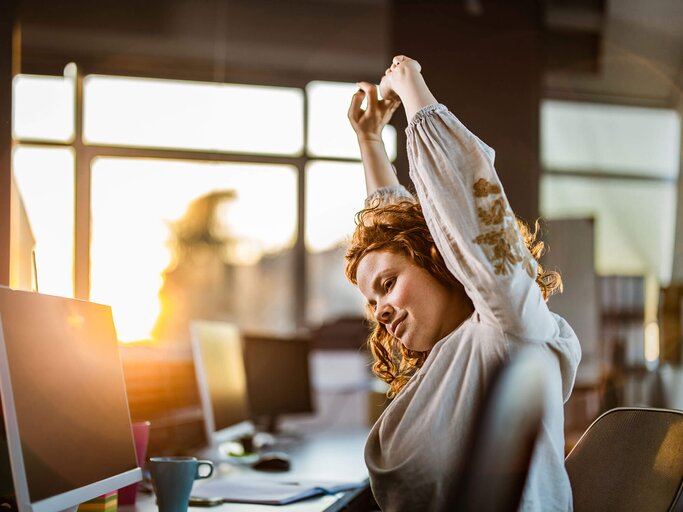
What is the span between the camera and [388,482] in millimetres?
1098

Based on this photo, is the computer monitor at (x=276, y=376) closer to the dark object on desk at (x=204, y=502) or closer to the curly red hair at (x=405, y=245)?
the dark object on desk at (x=204, y=502)

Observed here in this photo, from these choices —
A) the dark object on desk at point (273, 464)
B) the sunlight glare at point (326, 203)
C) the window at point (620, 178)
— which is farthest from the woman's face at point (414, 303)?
the sunlight glare at point (326, 203)

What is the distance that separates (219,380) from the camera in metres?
2.90

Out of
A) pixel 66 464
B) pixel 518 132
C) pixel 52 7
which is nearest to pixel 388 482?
pixel 66 464

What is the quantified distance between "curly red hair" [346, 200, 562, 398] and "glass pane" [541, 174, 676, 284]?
13.2 ft

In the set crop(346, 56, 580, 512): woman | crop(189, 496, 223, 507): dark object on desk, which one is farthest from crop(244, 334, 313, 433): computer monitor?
crop(346, 56, 580, 512): woman

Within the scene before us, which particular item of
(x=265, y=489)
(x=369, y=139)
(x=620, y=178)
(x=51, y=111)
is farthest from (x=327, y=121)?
(x=369, y=139)

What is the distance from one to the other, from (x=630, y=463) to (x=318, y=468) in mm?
1315

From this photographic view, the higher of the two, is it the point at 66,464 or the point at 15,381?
the point at 15,381

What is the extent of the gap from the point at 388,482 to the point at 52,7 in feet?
16.8

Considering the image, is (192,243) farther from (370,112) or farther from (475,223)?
(475,223)

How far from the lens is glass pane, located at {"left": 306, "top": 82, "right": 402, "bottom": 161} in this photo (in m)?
6.19

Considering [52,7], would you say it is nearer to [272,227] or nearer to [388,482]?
[272,227]

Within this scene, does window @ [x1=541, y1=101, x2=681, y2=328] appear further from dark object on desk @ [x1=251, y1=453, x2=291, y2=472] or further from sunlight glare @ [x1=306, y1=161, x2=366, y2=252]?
dark object on desk @ [x1=251, y1=453, x2=291, y2=472]
